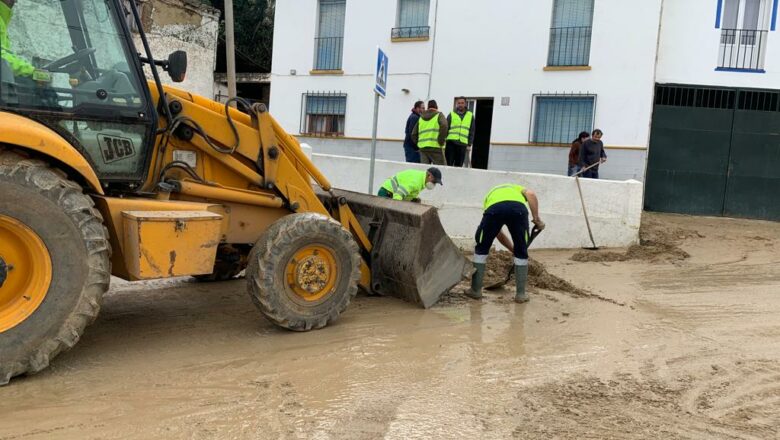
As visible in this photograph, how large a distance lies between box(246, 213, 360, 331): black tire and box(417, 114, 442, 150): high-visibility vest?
6148mm

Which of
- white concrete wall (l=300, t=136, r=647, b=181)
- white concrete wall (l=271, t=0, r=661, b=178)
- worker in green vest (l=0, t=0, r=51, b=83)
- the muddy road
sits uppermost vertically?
white concrete wall (l=271, t=0, r=661, b=178)

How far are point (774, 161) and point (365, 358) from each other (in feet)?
41.5

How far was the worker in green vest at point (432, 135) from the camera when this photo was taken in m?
11.3

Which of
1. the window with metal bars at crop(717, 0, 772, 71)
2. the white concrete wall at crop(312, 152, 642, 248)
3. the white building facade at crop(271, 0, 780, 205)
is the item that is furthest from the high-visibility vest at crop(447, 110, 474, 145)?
the window with metal bars at crop(717, 0, 772, 71)

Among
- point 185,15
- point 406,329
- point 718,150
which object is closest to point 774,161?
point 718,150

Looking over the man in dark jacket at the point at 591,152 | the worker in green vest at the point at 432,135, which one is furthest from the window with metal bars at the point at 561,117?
the worker in green vest at the point at 432,135

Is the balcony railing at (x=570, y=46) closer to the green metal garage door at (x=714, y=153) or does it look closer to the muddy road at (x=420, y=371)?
the green metal garage door at (x=714, y=153)

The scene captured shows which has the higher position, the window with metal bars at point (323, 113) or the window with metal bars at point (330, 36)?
the window with metal bars at point (330, 36)

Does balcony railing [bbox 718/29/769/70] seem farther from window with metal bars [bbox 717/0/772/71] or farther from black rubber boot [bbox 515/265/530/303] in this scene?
black rubber boot [bbox 515/265/530/303]

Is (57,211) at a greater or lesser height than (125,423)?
greater

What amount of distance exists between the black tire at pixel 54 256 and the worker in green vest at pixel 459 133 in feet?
27.4

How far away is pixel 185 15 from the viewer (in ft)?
73.7

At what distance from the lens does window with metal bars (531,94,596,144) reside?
15.1m

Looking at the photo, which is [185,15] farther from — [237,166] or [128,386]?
[128,386]
